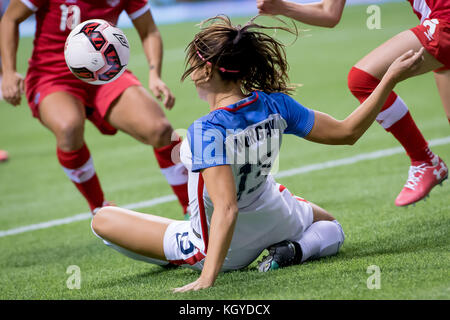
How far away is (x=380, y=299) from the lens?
273 cm

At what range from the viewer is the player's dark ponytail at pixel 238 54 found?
10.5 ft

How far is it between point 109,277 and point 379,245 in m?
1.51

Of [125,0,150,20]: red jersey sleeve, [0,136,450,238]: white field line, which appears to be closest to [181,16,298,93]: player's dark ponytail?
[125,0,150,20]: red jersey sleeve

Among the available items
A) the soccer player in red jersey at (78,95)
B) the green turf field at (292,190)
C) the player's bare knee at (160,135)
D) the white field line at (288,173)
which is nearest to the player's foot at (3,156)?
the green turf field at (292,190)

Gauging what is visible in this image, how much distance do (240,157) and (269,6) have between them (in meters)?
1.04

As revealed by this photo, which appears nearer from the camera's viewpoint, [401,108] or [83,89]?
[401,108]

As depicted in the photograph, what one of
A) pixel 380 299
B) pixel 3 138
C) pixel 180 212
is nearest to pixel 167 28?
pixel 3 138

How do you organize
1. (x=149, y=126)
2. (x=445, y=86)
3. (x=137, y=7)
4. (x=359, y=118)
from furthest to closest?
(x=137, y=7) < (x=149, y=126) < (x=445, y=86) < (x=359, y=118)

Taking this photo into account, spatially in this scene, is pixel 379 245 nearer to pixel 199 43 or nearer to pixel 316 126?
pixel 316 126

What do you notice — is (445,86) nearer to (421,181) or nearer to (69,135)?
(421,181)

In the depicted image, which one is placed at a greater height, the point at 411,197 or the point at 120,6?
the point at 120,6

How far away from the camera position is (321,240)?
11.8 feet

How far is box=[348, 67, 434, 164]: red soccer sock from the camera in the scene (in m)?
4.11

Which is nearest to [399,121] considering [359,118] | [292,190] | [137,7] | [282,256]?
[359,118]
